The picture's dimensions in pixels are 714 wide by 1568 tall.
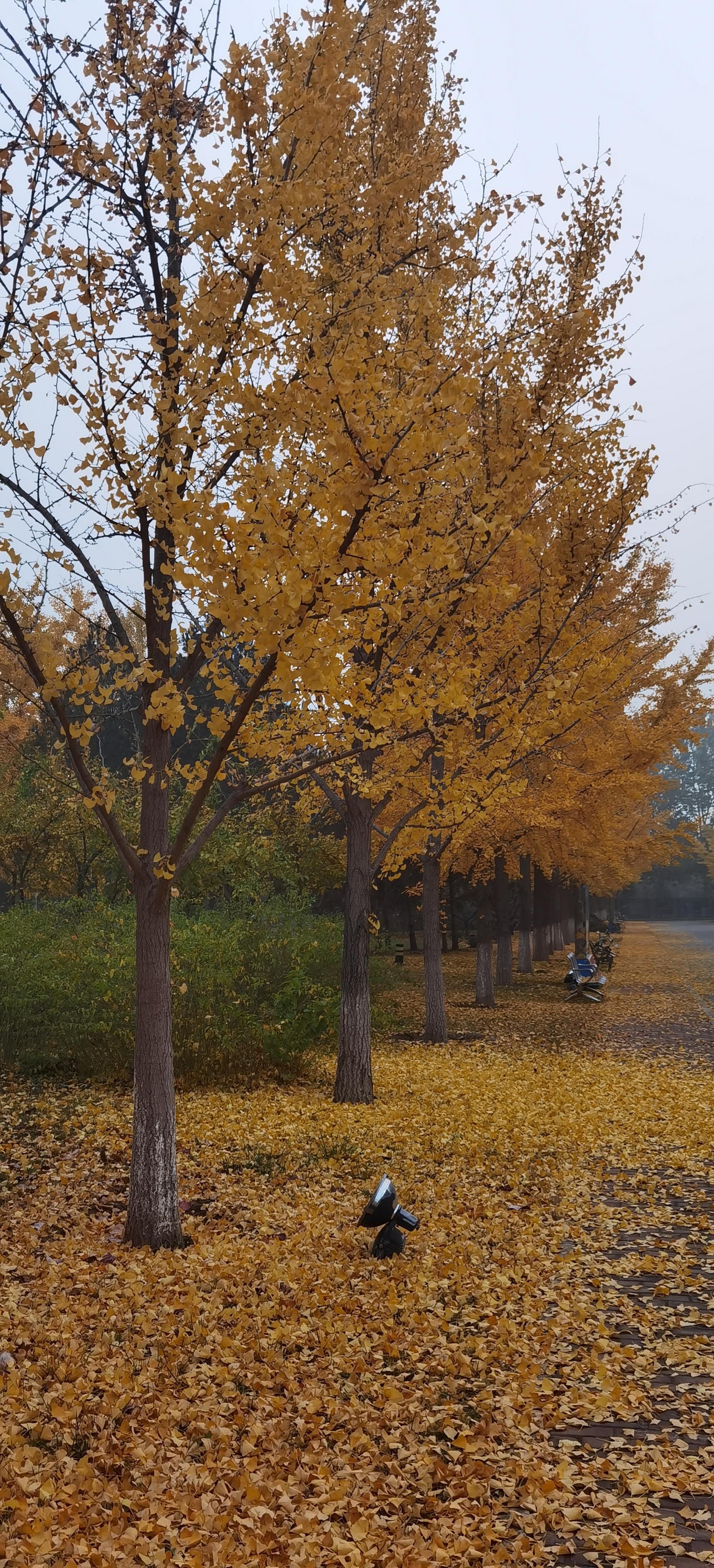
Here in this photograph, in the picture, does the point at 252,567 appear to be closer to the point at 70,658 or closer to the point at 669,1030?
the point at 70,658

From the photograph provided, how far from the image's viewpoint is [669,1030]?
48.9ft

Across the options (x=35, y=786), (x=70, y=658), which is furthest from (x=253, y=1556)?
(x=35, y=786)

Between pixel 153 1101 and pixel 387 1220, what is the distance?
4.44ft

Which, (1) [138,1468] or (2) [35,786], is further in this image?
(2) [35,786]

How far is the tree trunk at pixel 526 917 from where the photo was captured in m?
22.9

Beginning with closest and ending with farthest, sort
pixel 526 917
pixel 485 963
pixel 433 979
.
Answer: pixel 433 979, pixel 485 963, pixel 526 917


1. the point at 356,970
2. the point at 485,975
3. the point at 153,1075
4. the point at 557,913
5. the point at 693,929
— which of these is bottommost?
the point at 693,929

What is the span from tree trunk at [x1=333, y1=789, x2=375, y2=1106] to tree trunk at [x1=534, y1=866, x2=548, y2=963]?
16.8 metres

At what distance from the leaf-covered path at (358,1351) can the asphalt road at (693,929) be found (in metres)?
34.4

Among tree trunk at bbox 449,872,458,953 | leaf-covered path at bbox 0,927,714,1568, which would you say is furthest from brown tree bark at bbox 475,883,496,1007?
tree trunk at bbox 449,872,458,953

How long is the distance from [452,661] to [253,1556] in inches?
201

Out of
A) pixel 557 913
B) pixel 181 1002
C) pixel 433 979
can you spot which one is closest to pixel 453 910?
pixel 557 913

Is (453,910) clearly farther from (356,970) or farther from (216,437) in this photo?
(216,437)

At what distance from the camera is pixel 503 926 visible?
20047 millimetres
